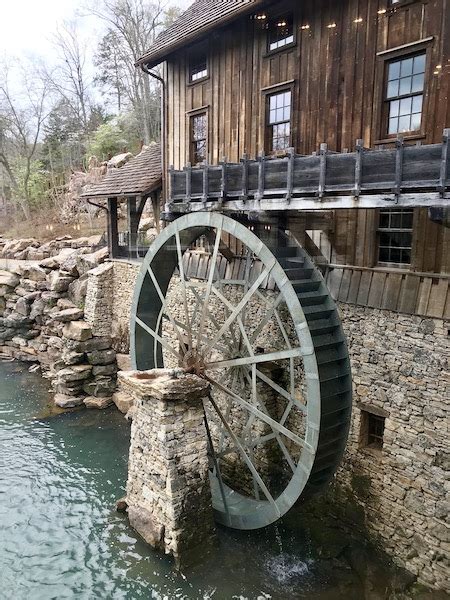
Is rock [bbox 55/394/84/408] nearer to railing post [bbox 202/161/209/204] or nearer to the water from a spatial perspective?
the water

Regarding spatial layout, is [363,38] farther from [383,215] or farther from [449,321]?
[449,321]

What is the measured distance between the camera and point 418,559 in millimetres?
6410

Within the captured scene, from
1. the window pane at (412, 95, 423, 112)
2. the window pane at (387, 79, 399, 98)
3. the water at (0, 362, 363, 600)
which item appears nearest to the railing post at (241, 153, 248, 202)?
the window pane at (387, 79, 399, 98)

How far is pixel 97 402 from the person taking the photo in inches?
499

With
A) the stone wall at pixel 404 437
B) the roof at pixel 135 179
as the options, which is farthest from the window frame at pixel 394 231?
the roof at pixel 135 179

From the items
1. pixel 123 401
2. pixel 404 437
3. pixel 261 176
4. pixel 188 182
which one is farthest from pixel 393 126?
pixel 123 401

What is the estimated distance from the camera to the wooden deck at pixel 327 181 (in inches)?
206

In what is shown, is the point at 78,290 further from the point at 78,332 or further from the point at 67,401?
the point at 67,401

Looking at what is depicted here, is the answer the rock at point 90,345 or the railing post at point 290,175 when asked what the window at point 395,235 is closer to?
the railing post at point 290,175

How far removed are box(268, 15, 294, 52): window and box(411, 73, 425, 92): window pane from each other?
2468mm

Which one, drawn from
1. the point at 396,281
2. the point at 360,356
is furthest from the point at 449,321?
the point at 360,356

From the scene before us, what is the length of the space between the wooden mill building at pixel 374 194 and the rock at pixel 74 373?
621 cm

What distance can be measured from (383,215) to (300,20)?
3.45 m

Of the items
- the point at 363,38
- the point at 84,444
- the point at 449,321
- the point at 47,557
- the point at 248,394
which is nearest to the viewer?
the point at 449,321
